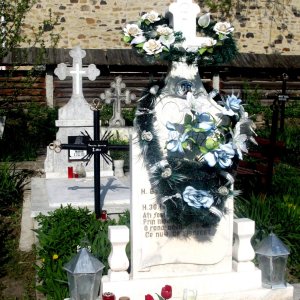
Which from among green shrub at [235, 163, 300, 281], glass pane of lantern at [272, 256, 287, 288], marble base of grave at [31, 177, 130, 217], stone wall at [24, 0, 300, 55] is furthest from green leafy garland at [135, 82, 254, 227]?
stone wall at [24, 0, 300, 55]

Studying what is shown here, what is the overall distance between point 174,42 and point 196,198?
4.16 feet

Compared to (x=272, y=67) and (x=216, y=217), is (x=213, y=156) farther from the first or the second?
(x=272, y=67)

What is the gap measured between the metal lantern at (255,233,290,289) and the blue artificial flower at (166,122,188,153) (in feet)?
3.66

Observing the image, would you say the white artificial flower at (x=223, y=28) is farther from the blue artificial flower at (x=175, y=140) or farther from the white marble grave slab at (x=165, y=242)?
the white marble grave slab at (x=165, y=242)

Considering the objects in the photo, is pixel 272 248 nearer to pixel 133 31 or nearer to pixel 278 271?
pixel 278 271

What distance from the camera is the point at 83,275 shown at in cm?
471

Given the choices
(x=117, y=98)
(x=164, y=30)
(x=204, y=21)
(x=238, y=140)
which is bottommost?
(x=238, y=140)

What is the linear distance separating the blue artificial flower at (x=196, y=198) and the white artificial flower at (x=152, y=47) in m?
1.11

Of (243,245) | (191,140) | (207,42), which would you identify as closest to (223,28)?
(207,42)

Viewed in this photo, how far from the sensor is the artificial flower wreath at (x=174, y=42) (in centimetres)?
499

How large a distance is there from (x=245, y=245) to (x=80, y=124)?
500 centimetres

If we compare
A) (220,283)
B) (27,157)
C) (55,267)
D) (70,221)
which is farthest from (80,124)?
(220,283)

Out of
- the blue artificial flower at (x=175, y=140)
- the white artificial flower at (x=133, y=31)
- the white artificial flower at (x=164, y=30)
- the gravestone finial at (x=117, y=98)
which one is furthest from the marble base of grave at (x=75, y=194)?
the gravestone finial at (x=117, y=98)

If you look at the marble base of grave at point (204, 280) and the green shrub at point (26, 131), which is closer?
the marble base of grave at point (204, 280)
